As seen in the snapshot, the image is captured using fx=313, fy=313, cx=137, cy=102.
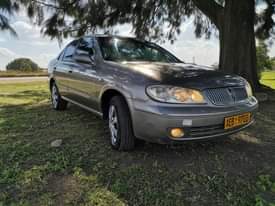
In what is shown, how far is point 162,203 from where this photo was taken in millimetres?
2752

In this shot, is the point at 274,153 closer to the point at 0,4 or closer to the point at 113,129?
the point at 113,129

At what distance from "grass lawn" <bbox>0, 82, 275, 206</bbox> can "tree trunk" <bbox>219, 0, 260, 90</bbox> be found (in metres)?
3.01

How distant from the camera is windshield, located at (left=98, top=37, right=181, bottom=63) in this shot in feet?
14.5

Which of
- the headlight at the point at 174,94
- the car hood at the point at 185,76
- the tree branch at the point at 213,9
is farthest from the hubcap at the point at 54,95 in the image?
the tree branch at the point at 213,9

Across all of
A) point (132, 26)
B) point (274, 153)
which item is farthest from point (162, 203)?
point (132, 26)

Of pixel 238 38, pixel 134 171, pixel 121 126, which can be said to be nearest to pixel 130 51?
pixel 121 126

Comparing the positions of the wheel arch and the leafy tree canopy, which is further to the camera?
the leafy tree canopy

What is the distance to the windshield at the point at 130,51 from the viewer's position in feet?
14.5

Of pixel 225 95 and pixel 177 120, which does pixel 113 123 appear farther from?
pixel 225 95

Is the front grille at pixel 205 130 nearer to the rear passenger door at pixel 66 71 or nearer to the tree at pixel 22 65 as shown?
the rear passenger door at pixel 66 71

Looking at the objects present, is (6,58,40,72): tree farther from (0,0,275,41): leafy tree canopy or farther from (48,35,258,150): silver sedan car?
(48,35,258,150): silver sedan car

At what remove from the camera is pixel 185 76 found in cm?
355

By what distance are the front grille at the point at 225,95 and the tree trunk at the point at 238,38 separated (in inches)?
147

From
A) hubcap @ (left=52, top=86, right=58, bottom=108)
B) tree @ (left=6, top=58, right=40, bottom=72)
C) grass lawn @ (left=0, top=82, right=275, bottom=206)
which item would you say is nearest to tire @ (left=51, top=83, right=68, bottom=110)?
hubcap @ (left=52, top=86, right=58, bottom=108)
